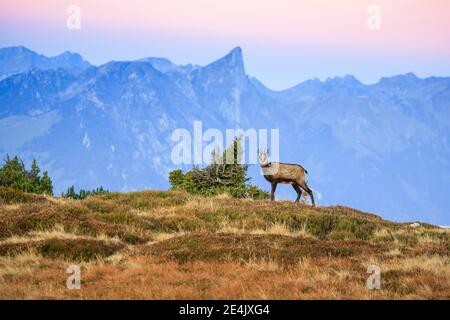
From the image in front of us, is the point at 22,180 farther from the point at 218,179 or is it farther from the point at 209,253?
the point at 209,253

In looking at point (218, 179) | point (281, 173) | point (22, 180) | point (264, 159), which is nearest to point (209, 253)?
point (264, 159)

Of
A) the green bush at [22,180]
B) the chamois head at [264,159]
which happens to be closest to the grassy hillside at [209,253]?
the chamois head at [264,159]

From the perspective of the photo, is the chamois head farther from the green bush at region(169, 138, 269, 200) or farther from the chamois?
the green bush at region(169, 138, 269, 200)

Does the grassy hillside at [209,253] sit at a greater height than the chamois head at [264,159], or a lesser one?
lesser

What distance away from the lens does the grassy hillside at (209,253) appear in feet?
42.9

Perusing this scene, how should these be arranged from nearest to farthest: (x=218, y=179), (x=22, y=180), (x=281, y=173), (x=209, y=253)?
(x=209, y=253) < (x=281, y=173) < (x=218, y=179) < (x=22, y=180)

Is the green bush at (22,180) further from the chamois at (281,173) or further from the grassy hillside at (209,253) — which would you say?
the chamois at (281,173)

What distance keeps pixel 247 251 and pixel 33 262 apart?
538cm

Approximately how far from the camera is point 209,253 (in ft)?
55.4

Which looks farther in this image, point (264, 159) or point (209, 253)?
point (264, 159)

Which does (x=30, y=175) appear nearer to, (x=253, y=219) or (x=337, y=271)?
(x=253, y=219)

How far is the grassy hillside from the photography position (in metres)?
13.1

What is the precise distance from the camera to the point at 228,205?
27156 millimetres
